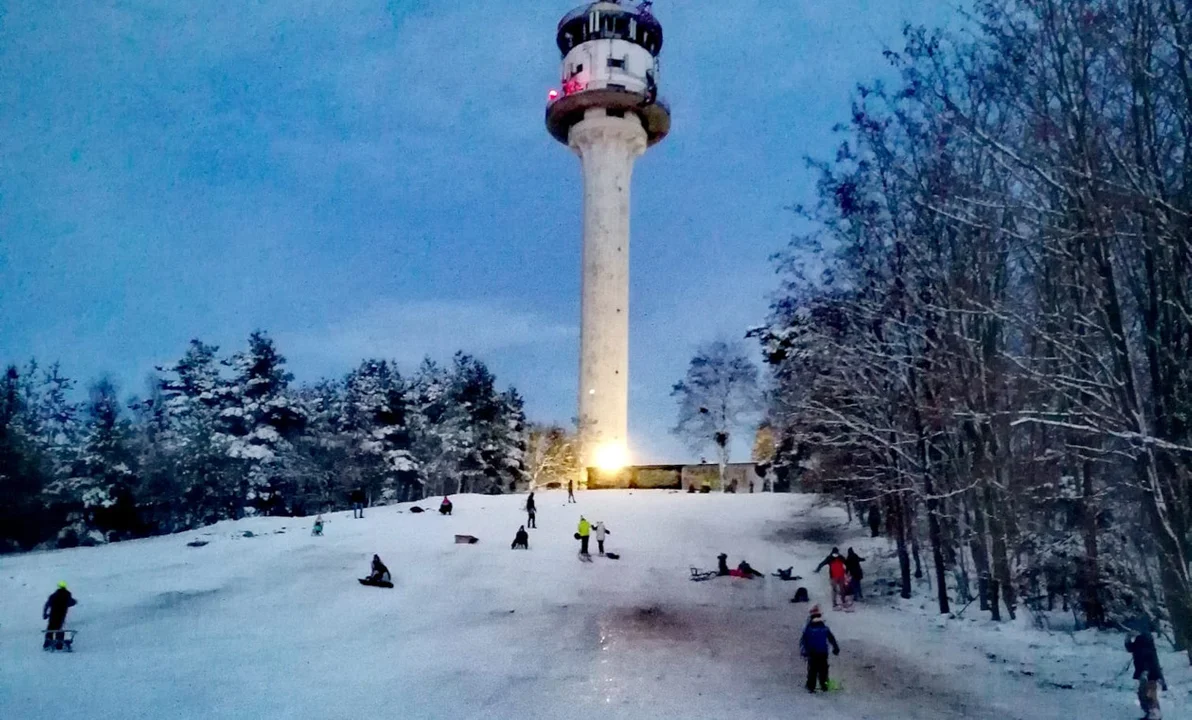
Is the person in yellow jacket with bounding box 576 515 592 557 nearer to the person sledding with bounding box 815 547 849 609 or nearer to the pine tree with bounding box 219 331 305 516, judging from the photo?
the person sledding with bounding box 815 547 849 609

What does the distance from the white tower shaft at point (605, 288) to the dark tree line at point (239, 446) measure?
9110mm

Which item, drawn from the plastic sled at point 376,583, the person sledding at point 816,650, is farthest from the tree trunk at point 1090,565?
Answer: the plastic sled at point 376,583

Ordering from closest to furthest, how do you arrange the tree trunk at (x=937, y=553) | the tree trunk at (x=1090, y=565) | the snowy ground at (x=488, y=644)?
1. the snowy ground at (x=488, y=644)
2. the tree trunk at (x=1090, y=565)
3. the tree trunk at (x=937, y=553)

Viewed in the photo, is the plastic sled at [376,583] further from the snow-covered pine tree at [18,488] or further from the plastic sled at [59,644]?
the snow-covered pine tree at [18,488]

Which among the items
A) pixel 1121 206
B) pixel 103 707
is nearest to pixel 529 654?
pixel 103 707

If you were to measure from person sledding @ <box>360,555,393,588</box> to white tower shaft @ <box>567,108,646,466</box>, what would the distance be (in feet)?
120

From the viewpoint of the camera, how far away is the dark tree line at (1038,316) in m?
12.3

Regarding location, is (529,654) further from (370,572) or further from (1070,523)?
(1070,523)

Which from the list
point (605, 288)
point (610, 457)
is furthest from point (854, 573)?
point (605, 288)

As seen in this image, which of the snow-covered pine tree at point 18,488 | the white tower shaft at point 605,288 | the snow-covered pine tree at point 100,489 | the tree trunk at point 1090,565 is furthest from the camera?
the white tower shaft at point 605,288

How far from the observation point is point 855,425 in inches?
854

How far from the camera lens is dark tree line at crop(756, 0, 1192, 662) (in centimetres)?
1232

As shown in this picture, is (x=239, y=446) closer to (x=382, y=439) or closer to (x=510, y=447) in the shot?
(x=382, y=439)

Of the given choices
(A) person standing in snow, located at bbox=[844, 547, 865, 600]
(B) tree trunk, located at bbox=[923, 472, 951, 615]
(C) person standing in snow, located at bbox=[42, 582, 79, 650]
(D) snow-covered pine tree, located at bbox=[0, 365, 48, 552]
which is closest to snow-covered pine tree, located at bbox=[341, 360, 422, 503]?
(D) snow-covered pine tree, located at bbox=[0, 365, 48, 552]
